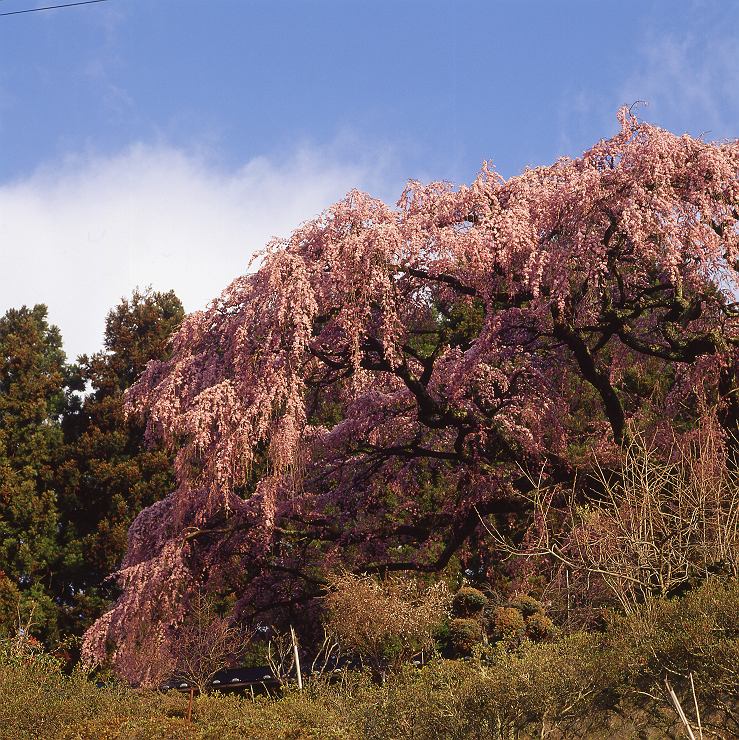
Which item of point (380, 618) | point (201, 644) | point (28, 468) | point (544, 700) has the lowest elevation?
point (544, 700)

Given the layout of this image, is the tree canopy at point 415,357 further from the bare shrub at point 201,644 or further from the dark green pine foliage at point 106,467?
the dark green pine foliage at point 106,467

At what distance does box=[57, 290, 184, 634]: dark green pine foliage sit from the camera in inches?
923

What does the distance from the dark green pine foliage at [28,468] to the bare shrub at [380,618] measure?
10.7 metres

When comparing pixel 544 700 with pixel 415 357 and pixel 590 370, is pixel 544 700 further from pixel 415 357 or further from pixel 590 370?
pixel 415 357

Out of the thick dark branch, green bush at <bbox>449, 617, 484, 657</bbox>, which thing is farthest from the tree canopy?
green bush at <bbox>449, 617, 484, 657</bbox>

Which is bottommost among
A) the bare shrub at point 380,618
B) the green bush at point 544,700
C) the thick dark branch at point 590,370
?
the green bush at point 544,700

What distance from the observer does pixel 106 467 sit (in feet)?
79.2

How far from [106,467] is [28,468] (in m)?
2.09

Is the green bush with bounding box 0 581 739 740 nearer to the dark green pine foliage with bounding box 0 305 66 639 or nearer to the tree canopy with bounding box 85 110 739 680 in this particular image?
the tree canopy with bounding box 85 110 739 680

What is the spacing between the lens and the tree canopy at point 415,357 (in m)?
13.6

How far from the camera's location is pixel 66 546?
23844 mm

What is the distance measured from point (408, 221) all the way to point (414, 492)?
21.3 ft

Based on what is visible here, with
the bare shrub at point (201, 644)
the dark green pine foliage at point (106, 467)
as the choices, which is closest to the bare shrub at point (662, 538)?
the bare shrub at point (201, 644)

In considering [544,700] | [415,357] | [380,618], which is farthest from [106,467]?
[544,700]
